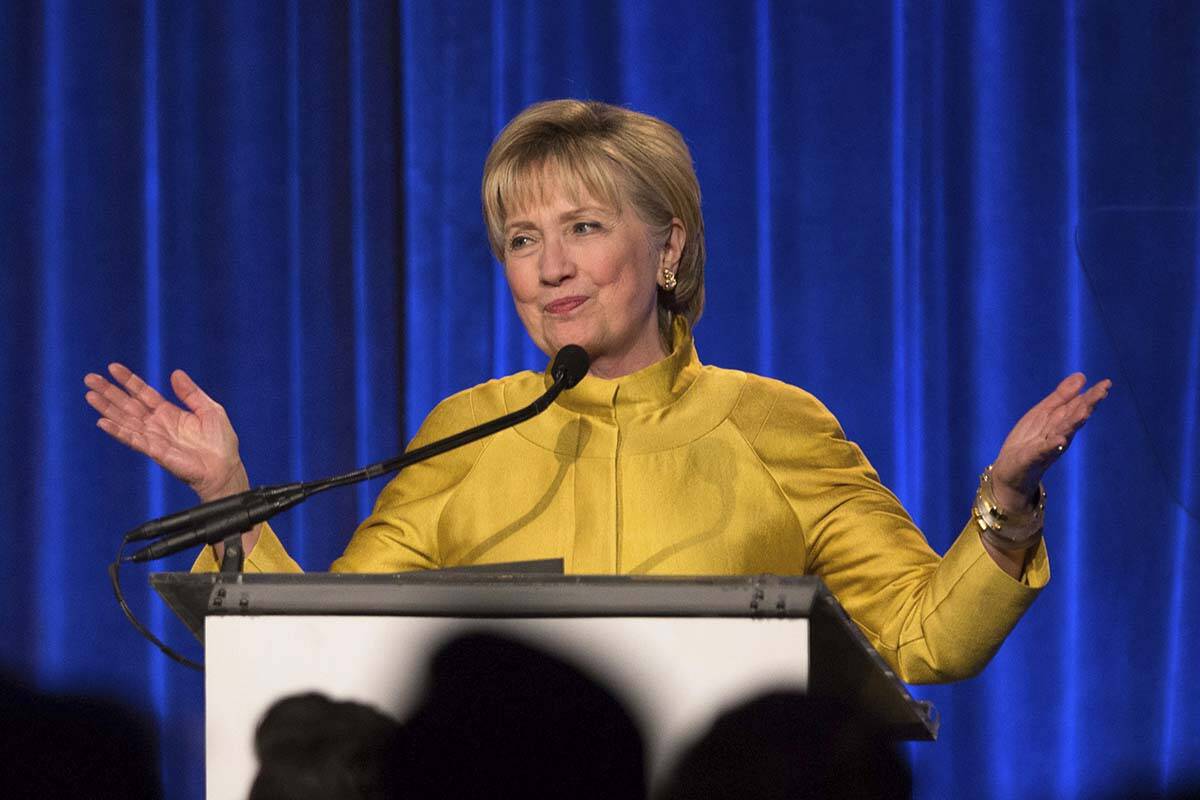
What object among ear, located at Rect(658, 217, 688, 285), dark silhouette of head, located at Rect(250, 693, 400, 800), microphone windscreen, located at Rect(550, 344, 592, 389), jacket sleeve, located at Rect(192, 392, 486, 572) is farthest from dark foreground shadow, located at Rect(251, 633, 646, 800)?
ear, located at Rect(658, 217, 688, 285)

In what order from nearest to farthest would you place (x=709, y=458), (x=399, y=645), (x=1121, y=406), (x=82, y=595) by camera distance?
(x=399, y=645) < (x=709, y=458) < (x=1121, y=406) < (x=82, y=595)

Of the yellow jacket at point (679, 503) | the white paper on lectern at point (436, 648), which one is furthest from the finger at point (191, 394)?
the white paper on lectern at point (436, 648)

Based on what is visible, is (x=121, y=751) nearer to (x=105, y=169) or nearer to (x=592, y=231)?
(x=105, y=169)

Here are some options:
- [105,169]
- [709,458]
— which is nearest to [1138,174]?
[709,458]

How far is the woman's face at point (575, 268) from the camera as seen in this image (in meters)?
1.98

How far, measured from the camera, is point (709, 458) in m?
1.94

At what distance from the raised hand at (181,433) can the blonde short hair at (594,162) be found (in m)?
0.48

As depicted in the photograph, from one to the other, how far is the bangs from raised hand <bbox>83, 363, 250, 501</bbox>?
1.58 ft

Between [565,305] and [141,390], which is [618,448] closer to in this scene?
[565,305]

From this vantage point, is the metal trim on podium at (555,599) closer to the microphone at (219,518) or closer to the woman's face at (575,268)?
the microphone at (219,518)

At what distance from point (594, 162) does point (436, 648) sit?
0.91 m

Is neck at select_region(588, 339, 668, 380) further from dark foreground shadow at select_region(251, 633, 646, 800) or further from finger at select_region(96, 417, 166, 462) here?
dark foreground shadow at select_region(251, 633, 646, 800)

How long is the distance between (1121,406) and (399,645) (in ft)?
6.19

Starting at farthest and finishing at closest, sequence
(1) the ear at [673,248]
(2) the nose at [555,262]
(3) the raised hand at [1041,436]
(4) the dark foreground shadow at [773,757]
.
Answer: (1) the ear at [673,248], (2) the nose at [555,262], (3) the raised hand at [1041,436], (4) the dark foreground shadow at [773,757]
